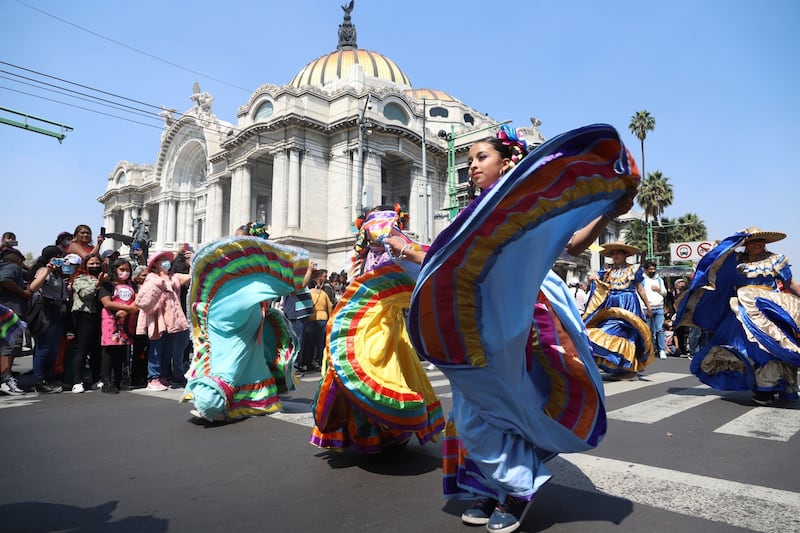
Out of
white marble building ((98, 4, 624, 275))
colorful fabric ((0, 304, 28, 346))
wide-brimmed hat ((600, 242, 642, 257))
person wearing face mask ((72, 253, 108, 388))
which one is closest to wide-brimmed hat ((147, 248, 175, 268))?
person wearing face mask ((72, 253, 108, 388))


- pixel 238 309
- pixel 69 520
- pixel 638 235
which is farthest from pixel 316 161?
pixel 69 520

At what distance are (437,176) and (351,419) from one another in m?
35.9

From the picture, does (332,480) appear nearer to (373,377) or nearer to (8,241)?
(373,377)

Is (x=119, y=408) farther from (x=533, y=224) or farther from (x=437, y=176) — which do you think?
(x=437, y=176)

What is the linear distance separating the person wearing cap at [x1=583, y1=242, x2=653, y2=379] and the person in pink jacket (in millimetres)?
6301

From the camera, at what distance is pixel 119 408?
575 centimetres

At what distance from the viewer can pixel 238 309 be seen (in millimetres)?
4938

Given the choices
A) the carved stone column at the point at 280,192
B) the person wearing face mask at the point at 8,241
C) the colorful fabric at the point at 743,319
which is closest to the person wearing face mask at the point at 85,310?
the person wearing face mask at the point at 8,241

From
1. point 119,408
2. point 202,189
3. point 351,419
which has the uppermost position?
point 202,189

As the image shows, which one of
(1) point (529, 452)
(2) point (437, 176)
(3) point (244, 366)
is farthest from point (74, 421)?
(2) point (437, 176)

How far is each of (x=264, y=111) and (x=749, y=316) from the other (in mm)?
32376

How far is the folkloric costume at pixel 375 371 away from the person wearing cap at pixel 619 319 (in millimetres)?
4888

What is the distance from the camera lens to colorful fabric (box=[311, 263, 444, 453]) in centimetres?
318

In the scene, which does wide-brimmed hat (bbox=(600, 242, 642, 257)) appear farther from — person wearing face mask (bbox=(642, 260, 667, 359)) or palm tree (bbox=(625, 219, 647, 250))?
palm tree (bbox=(625, 219, 647, 250))
